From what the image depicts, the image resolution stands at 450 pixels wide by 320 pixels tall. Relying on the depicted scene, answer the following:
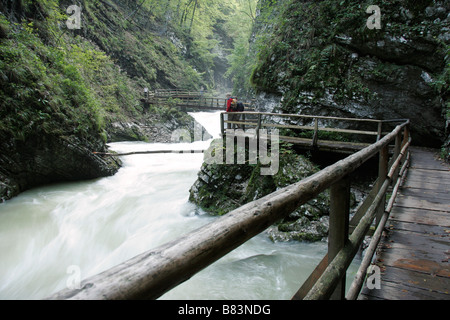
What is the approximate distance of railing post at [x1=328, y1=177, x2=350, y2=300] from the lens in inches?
64.2

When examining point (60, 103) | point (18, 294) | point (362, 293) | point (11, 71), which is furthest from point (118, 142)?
point (362, 293)

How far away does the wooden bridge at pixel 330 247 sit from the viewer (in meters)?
0.68

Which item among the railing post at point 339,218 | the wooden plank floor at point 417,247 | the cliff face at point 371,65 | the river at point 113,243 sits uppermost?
the cliff face at point 371,65

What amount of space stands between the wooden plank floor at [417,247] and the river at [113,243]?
1.99m

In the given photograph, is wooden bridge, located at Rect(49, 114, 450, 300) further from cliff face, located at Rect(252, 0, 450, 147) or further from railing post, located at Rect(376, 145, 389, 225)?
cliff face, located at Rect(252, 0, 450, 147)

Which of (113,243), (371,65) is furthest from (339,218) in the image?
(371,65)

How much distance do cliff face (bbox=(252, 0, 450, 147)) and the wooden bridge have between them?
5.90 m

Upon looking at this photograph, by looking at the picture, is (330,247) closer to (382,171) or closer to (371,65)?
(382,171)

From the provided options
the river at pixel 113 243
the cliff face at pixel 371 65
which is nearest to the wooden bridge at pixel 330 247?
the river at pixel 113 243

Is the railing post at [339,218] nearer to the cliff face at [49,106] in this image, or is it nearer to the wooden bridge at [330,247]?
the wooden bridge at [330,247]

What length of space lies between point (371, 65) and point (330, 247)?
987 centimetres

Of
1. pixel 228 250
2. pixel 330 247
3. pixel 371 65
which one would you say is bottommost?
pixel 330 247

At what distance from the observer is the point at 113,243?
662cm
